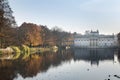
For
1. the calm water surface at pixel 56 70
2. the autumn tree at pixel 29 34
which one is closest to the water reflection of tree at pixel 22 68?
the calm water surface at pixel 56 70

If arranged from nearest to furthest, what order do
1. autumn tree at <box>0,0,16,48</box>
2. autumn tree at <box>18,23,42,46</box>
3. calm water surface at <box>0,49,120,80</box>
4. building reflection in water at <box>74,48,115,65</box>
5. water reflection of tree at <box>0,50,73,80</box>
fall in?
calm water surface at <box>0,49,120,80</box> < water reflection of tree at <box>0,50,73,80</box> < building reflection in water at <box>74,48,115,65</box> < autumn tree at <box>0,0,16,48</box> < autumn tree at <box>18,23,42,46</box>

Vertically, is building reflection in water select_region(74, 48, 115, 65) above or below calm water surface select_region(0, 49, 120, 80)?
below

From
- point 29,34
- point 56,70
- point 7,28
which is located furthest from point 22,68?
point 29,34

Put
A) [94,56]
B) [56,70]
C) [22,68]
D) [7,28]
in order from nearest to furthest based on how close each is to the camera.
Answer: [56,70] → [22,68] → [7,28] → [94,56]

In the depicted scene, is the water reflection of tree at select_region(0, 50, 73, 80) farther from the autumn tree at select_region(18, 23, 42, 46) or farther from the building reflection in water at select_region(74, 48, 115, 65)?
the autumn tree at select_region(18, 23, 42, 46)

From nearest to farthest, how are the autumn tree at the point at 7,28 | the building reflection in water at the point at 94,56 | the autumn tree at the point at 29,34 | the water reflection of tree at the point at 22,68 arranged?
the water reflection of tree at the point at 22,68 < the building reflection in water at the point at 94,56 < the autumn tree at the point at 7,28 < the autumn tree at the point at 29,34

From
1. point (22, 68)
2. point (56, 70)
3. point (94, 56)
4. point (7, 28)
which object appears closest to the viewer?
point (56, 70)

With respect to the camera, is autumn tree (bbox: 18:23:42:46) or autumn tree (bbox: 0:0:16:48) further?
autumn tree (bbox: 18:23:42:46)

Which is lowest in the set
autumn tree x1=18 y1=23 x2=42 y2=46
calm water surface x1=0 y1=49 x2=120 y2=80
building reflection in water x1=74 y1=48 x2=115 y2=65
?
building reflection in water x1=74 y1=48 x2=115 y2=65

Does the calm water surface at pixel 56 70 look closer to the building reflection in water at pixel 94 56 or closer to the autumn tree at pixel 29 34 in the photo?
the building reflection in water at pixel 94 56

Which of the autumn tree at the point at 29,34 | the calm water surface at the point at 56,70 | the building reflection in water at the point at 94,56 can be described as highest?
the autumn tree at the point at 29,34

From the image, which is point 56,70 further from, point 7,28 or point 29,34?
point 29,34

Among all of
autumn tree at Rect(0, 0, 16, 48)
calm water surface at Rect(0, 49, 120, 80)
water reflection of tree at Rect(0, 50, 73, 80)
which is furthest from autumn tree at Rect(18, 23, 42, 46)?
calm water surface at Rect(0, 49, 120, 80)

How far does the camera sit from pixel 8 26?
62.4 meters
